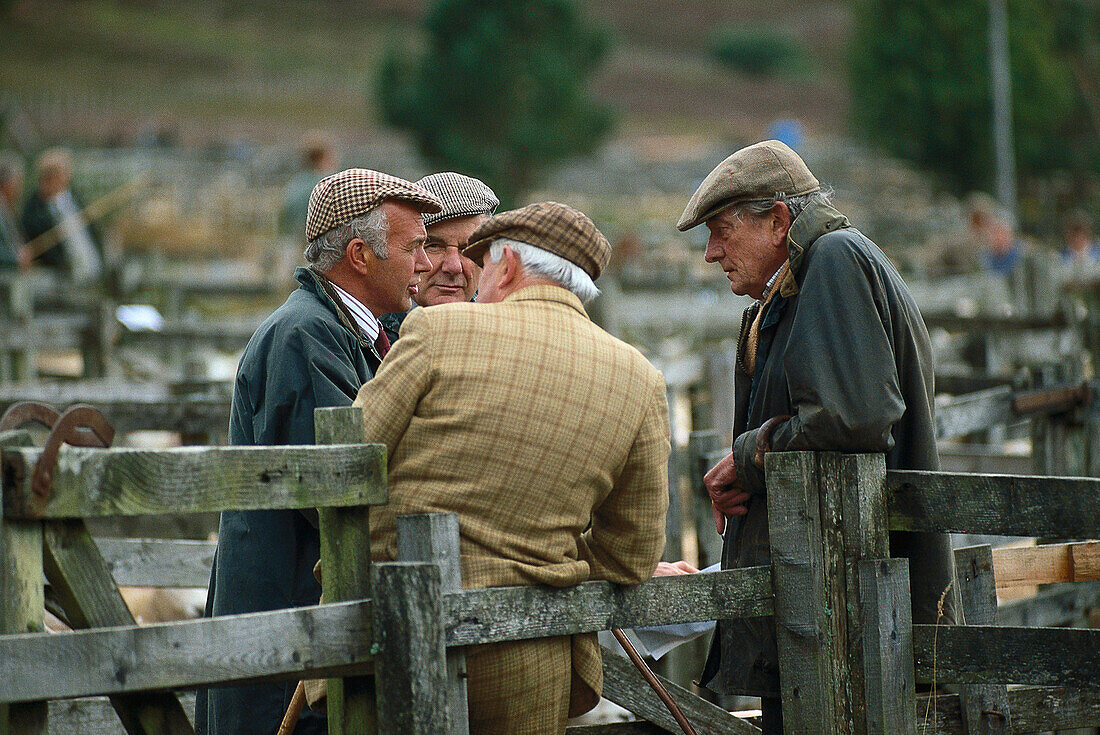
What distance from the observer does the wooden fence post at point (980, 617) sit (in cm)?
372

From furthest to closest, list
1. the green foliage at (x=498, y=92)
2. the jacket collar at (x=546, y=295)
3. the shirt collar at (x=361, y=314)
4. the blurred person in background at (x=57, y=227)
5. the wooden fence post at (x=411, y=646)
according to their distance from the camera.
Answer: the green foliage at (x=498, y=92)
the blurred person in background at (x=57, y=227)
the shirt collar at (x=361, y=314)
the jacket collar at (x=546, y=295)
the wooden fence post at (x=411, y=646)

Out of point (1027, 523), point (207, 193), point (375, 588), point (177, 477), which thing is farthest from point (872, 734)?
point (207, 193)

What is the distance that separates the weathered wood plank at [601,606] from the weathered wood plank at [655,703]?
1.30 feet

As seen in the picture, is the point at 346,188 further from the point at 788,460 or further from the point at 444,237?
the point at 788,460

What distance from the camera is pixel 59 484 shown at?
96.0 inches

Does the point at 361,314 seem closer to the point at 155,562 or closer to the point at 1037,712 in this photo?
the point at 155,562

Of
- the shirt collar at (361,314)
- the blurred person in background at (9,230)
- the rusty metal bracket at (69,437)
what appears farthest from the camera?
the blurred person in background at (9,230)

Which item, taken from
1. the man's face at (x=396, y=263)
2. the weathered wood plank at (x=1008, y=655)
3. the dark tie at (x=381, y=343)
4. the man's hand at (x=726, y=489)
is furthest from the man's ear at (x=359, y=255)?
the weathered wood plank at (x=1008, y=655)

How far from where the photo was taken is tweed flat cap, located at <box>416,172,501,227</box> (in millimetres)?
4352

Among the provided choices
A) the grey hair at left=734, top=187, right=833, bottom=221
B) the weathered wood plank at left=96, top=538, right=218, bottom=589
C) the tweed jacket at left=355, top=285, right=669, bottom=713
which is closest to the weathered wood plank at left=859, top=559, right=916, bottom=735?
the tweed jacket at left=355, top=285, right=669, bottom=713

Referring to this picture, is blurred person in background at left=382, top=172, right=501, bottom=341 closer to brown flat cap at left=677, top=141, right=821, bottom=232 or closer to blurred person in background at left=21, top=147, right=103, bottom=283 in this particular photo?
brown flat cap at left=677, top=141, right=821, bottom=232

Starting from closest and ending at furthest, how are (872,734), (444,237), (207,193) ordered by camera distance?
(872,734) → (444,237) → (207,193)

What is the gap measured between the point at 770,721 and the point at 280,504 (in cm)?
158

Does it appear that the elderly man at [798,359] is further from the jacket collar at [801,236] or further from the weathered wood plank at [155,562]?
the weathered wood plank at [155,562]
